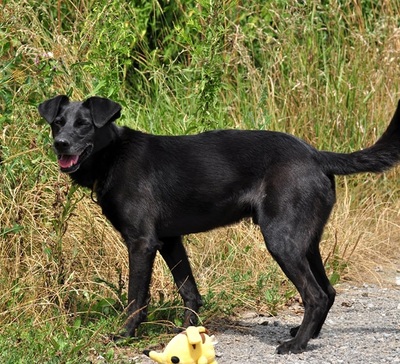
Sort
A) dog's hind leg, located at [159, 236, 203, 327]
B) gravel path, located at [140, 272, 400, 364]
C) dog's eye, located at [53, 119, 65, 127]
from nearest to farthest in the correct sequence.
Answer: gravel path, located at [140, 272, 400, 364] < dog's eye, located at [53, 119, 65, 127] < dog's hind leg, located at [159, 236, 203, 327]

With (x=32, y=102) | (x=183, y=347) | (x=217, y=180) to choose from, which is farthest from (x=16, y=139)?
(x=183, y=347)

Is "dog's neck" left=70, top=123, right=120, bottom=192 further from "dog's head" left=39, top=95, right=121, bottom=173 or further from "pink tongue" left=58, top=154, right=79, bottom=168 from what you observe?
"pink tongue" left=58, top=154, right=79, bottom=168

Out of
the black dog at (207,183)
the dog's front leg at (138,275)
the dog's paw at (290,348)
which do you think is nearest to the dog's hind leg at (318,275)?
the black dog at (207,183)

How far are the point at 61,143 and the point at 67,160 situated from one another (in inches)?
5.2

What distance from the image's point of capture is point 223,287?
639 centimetres

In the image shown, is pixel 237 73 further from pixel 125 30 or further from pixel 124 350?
pixel 124 350

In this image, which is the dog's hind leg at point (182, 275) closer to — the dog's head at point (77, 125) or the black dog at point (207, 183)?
the black dog at point (207, 183)

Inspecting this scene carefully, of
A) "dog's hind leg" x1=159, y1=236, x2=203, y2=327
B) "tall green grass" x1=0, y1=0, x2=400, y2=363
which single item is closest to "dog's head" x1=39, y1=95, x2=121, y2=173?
"tall green grass" x1=0, y1=0, x2=400, y2=363

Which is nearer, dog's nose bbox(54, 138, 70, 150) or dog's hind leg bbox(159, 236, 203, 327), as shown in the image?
dog's nose bbox(54, 138, 70, 150)

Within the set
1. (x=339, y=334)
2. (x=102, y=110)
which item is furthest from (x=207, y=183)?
(x=339, y=334)

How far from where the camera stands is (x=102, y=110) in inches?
214

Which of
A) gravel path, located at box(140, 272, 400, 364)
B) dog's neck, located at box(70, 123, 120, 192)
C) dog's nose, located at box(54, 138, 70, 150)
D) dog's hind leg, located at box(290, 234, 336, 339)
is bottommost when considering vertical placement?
gravel path, located at box(140, 272, 400, 364)

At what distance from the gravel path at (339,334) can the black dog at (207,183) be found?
5.6 inches

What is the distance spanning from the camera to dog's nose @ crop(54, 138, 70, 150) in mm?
5285
